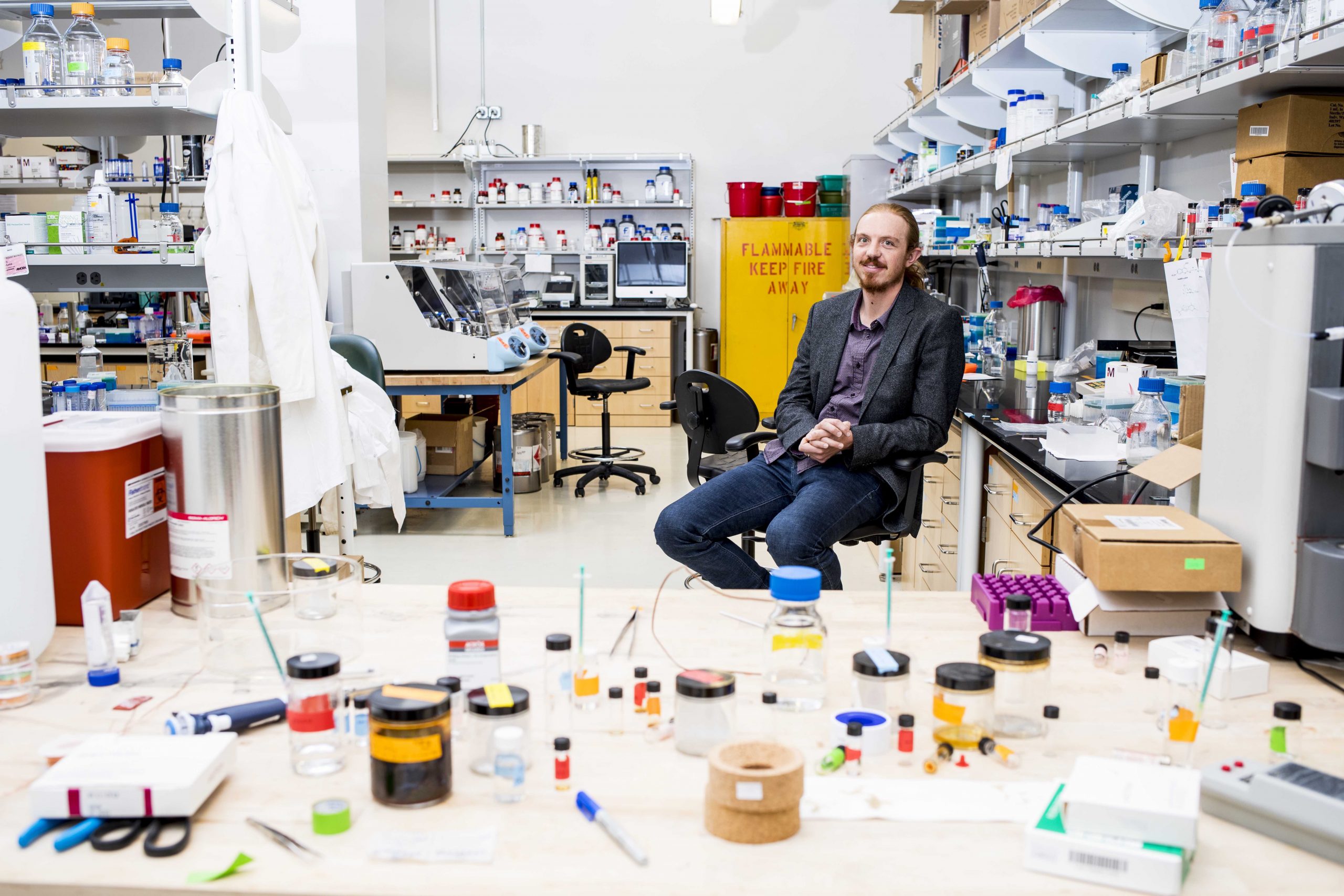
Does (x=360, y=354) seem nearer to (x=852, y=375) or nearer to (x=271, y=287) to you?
(x=271, y=287)

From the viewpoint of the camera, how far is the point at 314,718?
110 cm

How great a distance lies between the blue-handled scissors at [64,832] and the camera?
3.11ft

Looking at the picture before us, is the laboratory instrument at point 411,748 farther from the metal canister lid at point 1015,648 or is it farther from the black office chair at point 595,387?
the black office chair at point 595,387

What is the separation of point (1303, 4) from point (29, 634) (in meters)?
2.33

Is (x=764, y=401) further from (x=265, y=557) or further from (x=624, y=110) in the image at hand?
(x=265, y=557)

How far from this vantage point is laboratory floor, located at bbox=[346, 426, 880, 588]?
4.18m

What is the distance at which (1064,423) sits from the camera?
2.79 meters

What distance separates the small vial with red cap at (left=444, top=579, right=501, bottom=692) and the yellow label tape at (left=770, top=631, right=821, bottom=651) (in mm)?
327

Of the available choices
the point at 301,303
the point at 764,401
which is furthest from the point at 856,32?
the point at 301,303

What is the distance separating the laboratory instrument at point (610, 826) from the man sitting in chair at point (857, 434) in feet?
5.71

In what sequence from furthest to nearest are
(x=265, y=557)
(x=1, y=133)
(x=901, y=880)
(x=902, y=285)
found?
(x=1, y=133)
(x=902, y=285)
(x=265, y=557)
(x=901, y=880)

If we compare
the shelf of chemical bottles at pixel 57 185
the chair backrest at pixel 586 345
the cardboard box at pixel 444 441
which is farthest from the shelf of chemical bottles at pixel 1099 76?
the shelf of chemical bottles at pixel 57 185

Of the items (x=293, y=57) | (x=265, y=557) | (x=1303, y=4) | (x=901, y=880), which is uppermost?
(x=293, y=57)

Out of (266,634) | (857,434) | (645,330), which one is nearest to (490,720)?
(266,634)
